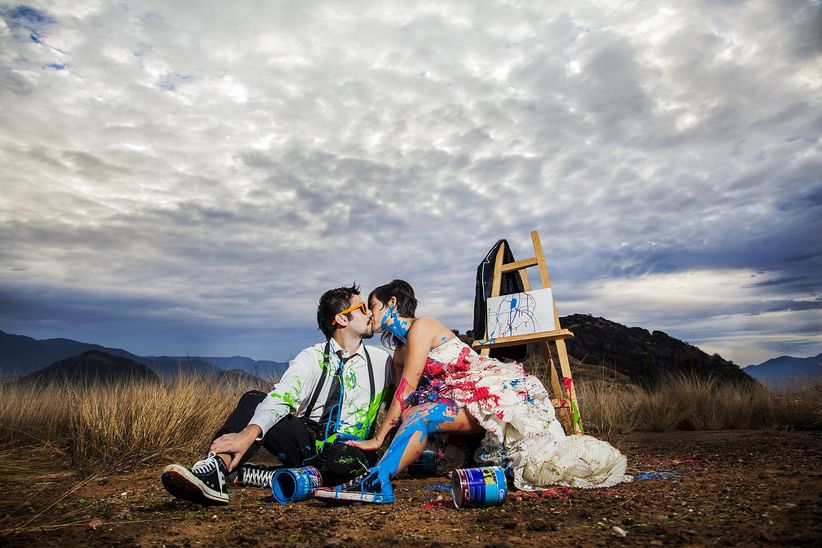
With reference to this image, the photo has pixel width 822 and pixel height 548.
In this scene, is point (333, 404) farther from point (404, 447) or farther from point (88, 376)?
point (88, 376)

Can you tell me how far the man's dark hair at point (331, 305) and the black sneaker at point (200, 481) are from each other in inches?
49.1

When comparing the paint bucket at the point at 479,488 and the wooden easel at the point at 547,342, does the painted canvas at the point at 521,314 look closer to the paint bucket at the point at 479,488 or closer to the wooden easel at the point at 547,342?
the wooden easel at the point at 547,342

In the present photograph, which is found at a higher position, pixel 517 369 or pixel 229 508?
pixel 517 369

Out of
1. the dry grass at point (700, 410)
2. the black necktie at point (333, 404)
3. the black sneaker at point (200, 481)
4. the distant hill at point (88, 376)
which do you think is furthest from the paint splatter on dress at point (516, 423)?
the distant hill at point (88, 376)

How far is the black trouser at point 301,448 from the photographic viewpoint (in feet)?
11.6

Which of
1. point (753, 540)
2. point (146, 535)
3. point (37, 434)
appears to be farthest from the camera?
point (37, 434)

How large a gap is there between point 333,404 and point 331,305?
2.34 feet

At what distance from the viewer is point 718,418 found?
7348mm

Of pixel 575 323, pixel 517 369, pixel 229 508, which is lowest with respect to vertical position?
pixel 229 508

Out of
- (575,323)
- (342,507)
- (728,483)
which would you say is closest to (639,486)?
(728,483)

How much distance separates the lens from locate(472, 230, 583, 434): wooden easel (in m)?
5.30

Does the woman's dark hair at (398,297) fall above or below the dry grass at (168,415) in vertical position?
above

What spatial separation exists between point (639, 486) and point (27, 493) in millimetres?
3927

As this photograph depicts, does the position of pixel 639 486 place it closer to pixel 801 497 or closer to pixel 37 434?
pixel 801 497
